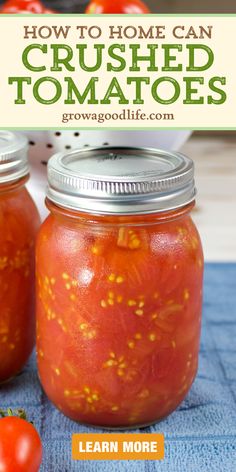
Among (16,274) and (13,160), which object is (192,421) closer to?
(16,274)

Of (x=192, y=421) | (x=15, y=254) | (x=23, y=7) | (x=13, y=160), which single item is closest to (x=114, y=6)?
(x=23, y=7)

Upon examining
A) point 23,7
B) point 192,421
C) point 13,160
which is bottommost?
point 192,421

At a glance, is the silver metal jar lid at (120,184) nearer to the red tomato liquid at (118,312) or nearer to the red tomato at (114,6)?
the red tomato liquid at (118,312)

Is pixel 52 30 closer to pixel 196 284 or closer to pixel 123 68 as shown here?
pixel 123 68

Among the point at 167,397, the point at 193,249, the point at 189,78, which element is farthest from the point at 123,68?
the point at 167,397

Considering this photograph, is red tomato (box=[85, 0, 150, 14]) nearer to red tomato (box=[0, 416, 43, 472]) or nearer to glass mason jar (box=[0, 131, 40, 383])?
glass mason jar (box=[0, 131, 40, 383])

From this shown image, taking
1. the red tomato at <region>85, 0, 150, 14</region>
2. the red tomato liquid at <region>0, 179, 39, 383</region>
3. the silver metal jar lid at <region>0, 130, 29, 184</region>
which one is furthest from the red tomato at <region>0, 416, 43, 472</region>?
the red tomato at <region>85, 0, 150, 14</region>

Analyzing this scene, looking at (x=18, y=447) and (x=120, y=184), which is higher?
(x=120, y=184)

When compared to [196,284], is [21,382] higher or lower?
lower
